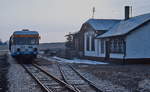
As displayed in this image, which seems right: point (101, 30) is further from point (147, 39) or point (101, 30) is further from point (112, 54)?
point (147, 39)

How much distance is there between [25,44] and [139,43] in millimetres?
10484

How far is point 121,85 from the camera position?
12.7 metres

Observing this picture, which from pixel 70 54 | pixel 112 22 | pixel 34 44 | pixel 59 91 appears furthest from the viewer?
pixel 70 54

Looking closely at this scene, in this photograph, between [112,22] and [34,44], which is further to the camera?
[112,22]

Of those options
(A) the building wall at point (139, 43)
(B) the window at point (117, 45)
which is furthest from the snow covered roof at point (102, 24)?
(A) the building wall at point (139, 43)

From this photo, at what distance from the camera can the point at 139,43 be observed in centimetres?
2600

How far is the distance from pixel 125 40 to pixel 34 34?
8629mm

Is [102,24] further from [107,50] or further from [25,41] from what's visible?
[25,41]

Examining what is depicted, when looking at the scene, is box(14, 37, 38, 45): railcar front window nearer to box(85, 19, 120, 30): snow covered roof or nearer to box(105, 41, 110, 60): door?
box(105, 41, 110, 60): door

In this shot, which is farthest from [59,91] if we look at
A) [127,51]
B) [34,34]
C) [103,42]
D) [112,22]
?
[112,22]

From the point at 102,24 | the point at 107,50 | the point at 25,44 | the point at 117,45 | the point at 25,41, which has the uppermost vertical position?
the point at 102,24

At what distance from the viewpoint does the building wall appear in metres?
25.7

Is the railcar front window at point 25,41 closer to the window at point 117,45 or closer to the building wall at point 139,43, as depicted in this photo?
the window at point 117,45

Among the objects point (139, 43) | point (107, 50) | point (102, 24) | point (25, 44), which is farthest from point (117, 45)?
point (25, 44)
